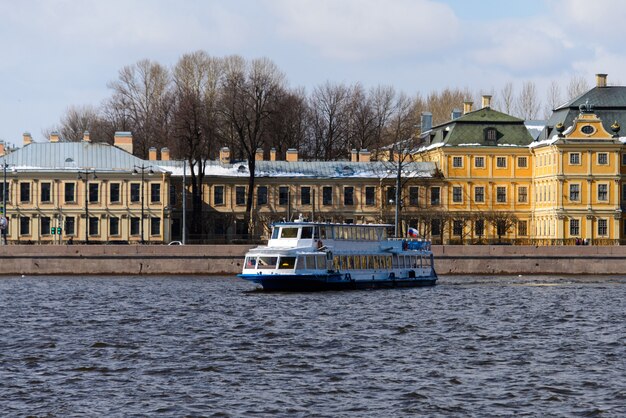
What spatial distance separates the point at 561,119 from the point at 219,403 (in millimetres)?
74552

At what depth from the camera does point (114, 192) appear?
96.2 m

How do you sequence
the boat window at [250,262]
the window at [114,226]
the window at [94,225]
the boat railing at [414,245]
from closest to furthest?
the boat window at [250,262] → the boat railing at [414,245] → the window at [94,225] → the window at [114,226]

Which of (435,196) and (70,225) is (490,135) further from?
(70,225)

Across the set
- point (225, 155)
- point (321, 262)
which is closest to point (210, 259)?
point (321, 262)

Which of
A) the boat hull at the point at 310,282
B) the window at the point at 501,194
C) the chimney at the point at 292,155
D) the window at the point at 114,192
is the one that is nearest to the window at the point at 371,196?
the chimney at the point at 292,155

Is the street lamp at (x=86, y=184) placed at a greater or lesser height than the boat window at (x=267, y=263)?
greater

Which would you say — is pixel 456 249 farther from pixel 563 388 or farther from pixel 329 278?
pixel 563 388

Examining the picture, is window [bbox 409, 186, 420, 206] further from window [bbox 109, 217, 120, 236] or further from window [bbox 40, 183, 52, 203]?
window [bbox 40, 183, 52, 203]

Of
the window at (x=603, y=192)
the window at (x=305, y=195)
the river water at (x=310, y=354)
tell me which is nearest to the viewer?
the river water at (x=310, y=354)

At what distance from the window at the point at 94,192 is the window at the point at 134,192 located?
7.29 ft

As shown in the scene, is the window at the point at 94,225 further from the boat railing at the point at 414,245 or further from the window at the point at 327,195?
the boat railing at the point at 414,245

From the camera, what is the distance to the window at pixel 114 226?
96062 millimetres

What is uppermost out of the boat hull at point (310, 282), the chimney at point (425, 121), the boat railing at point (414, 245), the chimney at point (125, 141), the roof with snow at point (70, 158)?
the chimney at point (425, 121)

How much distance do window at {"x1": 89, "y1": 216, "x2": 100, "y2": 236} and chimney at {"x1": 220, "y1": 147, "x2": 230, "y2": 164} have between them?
12972 mm
